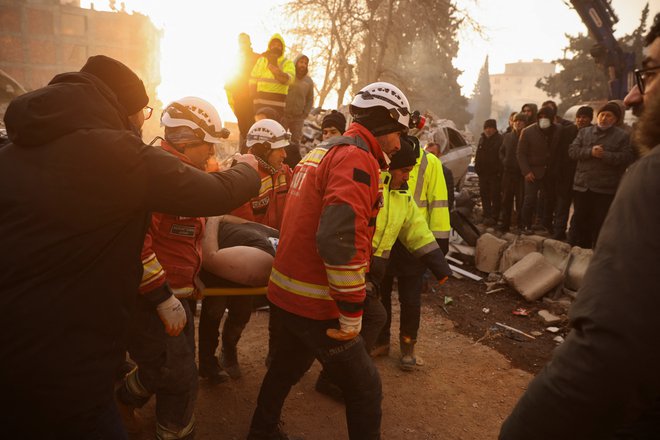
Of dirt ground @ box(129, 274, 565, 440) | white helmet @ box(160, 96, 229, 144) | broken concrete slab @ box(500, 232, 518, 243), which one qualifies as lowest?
dirt ground @ box(129, 274, 565, 440)

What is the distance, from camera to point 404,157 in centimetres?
380

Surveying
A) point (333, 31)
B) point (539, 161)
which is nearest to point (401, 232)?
point (539, 161)

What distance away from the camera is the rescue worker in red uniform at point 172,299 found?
101 inches

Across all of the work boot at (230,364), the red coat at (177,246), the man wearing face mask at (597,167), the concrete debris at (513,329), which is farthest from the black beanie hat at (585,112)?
the red coat at (177,246)

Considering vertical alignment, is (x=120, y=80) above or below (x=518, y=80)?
below

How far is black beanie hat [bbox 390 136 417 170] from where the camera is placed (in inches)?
150

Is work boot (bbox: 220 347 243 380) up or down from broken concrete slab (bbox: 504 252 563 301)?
down

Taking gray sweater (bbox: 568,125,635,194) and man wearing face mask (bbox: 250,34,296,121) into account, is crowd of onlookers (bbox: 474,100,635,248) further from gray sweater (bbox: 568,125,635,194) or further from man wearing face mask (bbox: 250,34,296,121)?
man wearing face mask (bbox: 250,34,296,121)

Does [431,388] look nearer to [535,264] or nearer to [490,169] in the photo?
[535,264]

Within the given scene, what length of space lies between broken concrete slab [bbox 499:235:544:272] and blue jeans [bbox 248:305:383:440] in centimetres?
570

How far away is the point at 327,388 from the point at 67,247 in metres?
3.15

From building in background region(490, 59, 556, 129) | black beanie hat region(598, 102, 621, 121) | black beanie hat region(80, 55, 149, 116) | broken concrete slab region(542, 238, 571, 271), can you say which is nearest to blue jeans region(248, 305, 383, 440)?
black beanie hat region(80, 55, 149, 116)

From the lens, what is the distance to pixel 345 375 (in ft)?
8.59

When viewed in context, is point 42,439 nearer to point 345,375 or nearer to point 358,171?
point 345,375
